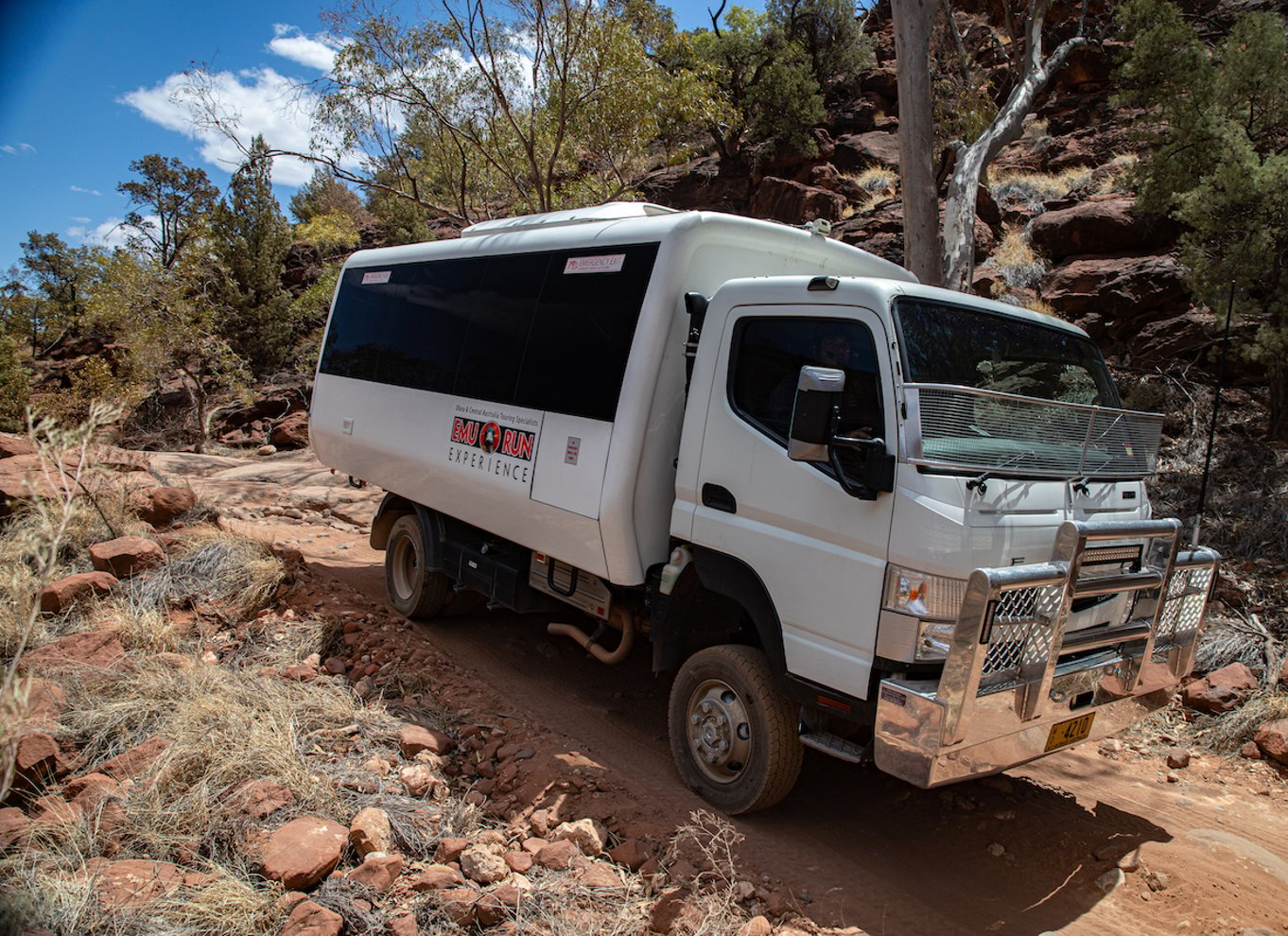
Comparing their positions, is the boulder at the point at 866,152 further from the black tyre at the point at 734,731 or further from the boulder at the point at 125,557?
the black tyre at the point at 734,731

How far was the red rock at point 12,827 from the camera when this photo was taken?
3.34 m

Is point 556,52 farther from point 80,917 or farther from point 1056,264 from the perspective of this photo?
point 80,917

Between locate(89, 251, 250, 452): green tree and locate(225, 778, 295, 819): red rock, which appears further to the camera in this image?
locate(89, 251, 250, 452): green tree

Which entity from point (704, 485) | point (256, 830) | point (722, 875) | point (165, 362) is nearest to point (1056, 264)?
point (704, 485)

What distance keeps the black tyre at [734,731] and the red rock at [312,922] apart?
1921 mm

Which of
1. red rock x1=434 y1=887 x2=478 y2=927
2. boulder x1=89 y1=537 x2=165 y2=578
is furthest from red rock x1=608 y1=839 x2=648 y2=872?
boulder x1=89 y1=537 x2=165 y2=578

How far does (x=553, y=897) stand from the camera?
3.50 m

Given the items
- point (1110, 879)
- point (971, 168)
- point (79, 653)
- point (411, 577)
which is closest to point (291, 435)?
point (411, 577)

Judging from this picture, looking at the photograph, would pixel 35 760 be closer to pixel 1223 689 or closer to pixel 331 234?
pixel 1223 689

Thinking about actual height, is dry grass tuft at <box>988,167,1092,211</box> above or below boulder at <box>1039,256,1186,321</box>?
above

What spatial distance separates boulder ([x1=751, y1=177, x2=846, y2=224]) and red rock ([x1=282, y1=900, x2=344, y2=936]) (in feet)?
61.4

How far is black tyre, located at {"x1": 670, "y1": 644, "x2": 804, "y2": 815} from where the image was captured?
4121mm

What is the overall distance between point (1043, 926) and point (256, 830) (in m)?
3.35

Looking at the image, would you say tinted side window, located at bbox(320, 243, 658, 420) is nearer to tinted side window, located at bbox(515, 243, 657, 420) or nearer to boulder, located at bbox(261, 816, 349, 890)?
tinted side window, located at bbox(515, 243, 657, 420)
